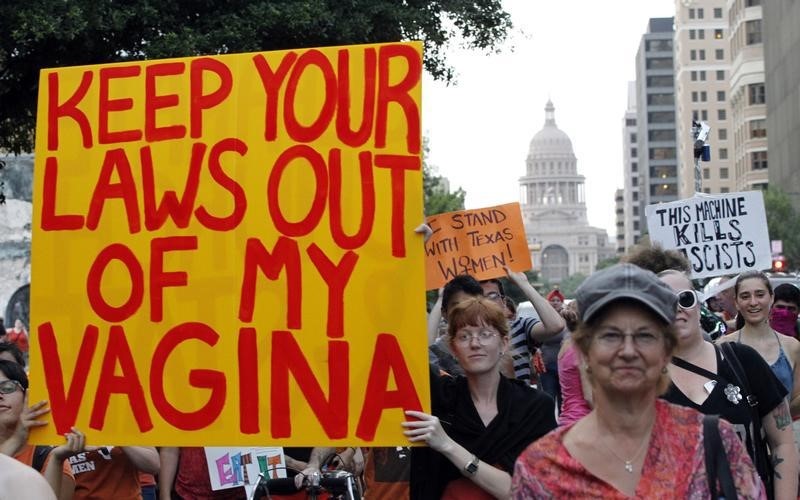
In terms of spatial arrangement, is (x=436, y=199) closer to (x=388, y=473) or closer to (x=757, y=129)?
(x=757, y=129)

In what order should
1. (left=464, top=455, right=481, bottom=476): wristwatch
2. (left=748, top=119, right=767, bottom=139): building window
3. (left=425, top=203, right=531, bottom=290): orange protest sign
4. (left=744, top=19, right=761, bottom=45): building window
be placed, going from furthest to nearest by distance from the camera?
(left=748, top=119, right=767, bottom=139): building window
(left=744, top=19, right=761, bottom=45): building window
(left=425, top=203, right=531, bottom=290): orange protest sign
(left=464, top=455, right=481, bottom=476): wristwatch

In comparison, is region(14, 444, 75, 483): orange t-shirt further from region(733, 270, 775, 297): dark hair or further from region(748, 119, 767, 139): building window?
region(748, 119, 767, 139): building window

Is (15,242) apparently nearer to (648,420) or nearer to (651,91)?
(648,420)

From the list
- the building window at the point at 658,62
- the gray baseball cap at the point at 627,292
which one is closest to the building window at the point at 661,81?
the building window at the point at 658,62

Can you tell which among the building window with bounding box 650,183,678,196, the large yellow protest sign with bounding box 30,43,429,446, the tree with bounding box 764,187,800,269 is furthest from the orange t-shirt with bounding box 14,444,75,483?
the building window with bounding box 650,183,678,196

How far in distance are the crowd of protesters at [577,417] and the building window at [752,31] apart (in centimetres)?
7074

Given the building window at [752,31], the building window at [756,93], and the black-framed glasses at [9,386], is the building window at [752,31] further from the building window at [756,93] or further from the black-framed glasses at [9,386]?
the black-framed glasses at [9,386]

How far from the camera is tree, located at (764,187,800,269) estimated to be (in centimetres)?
6034

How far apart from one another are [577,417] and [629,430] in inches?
101

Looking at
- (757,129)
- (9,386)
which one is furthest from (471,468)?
(757,129)

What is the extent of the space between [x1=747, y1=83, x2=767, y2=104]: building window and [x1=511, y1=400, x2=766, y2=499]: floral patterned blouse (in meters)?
77.6

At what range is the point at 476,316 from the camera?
5277 mm

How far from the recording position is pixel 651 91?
153 meters

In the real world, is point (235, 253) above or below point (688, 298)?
above
